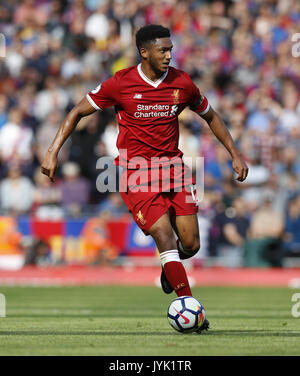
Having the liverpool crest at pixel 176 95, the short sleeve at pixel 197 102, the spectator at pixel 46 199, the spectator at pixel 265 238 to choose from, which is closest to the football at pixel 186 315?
the liverpool crest at pixel 176 95

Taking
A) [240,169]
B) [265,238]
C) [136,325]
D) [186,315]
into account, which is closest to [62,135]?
[240,169]

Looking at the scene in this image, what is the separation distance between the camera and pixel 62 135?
30.4 feet

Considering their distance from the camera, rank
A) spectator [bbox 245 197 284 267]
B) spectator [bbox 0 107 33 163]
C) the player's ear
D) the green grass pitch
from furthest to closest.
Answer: spectator [bbox 0 107 33 163]
spectator [bbox 245 197 284 267]
the player's ear
the green grass pitch

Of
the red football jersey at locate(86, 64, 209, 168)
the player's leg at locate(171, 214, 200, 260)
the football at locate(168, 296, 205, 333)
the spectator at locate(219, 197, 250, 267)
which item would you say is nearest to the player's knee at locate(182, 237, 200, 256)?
the player's leg at locate(171, 214, 200, 260)

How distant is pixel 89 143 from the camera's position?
798 inches

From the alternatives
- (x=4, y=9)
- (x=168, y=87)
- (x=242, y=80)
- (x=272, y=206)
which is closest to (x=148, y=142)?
(x=168, y=87)

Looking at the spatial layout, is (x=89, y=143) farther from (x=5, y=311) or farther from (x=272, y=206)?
(x=5, y=311)

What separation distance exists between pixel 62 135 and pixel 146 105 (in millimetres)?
932

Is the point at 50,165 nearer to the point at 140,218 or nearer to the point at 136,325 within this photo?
the point at 140,218

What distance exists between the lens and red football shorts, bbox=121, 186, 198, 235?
9180 mm

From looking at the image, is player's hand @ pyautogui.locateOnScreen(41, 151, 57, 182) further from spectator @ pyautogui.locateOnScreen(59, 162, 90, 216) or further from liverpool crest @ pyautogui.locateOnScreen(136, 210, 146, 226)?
spectator @ pyautogui.locateOnScreen(59, 162, 90, 216)

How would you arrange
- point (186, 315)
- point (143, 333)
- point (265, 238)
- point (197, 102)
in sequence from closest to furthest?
1. point (186, 315)
2. point (143, 333)
3. point (197, 102)
4. point (265, 238)

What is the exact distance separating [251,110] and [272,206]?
3.10 m

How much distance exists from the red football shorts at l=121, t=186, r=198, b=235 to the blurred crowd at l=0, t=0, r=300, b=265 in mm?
9233
